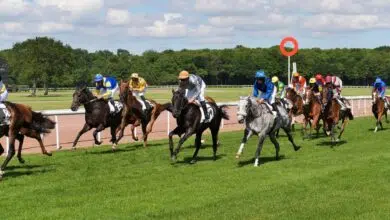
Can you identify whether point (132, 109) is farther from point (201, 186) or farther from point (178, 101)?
point (201, 186)

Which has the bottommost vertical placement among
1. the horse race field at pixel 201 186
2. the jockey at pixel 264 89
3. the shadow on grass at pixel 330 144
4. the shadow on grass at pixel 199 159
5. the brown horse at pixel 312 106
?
the shadow on grass at pixel 330 144

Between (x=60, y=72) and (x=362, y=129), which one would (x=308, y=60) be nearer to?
(x=60, y=72)

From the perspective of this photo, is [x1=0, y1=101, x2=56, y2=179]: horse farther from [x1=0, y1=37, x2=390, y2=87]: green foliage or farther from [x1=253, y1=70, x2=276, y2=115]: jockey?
[x1=0, y1=37, x2=390, y2=87]: green foliage

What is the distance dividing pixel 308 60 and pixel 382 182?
440 ft

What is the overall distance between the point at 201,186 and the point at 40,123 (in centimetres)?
508

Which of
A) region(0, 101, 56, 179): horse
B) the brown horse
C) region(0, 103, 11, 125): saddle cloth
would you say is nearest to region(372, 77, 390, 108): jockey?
the brown horse

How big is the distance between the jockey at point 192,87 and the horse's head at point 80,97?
392cm

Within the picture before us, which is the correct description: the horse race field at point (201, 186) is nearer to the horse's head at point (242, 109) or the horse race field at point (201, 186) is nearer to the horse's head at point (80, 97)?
the horse's head at point (242, 109)

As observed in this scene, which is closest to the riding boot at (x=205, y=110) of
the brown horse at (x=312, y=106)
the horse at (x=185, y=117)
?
the horse at (x=185, y=117)

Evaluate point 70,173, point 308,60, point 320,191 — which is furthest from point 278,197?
point 308,60

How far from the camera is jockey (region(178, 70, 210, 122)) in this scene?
43.4 ft

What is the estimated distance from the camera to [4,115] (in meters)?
12.1

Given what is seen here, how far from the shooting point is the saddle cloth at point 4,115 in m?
12.0

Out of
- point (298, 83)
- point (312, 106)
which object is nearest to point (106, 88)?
point (312, 106)
